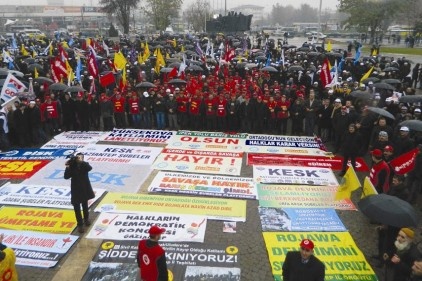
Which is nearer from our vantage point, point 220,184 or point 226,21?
point 220,184

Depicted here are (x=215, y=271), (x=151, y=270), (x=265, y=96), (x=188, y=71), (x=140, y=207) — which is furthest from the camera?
(x=188, y=71)

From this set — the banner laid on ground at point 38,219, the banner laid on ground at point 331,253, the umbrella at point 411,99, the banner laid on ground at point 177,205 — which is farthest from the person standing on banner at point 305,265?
the umbrella at point 411,99

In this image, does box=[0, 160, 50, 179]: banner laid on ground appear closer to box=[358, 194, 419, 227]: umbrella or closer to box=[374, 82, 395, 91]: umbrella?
box=[358, 194, 419, 227]: umbrella

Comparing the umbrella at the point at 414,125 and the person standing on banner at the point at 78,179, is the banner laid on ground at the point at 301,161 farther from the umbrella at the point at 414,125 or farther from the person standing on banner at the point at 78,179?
the person standing on banner at the point at 78,179

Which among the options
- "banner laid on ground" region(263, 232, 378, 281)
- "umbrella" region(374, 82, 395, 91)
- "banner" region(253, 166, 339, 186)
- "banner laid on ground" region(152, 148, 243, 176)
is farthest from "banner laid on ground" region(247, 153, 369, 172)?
"umbrella" region(374, 82, 395, 91)

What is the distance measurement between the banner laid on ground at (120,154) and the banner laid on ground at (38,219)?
3.41 m

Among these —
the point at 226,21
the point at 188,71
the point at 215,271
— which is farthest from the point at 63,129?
the point at 226,21

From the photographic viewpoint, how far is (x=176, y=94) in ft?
51.1

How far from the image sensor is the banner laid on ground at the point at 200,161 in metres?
11.9

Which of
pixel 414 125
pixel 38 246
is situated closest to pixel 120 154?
pixel 38 246

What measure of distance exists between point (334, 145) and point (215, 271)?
8635 millimetres

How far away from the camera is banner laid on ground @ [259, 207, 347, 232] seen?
8633mm

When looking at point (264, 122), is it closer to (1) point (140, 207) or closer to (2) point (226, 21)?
(1) point (140, 207)

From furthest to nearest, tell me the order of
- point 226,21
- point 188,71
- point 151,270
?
1. point 226,21
2. point 188,71
3. point 151,270
